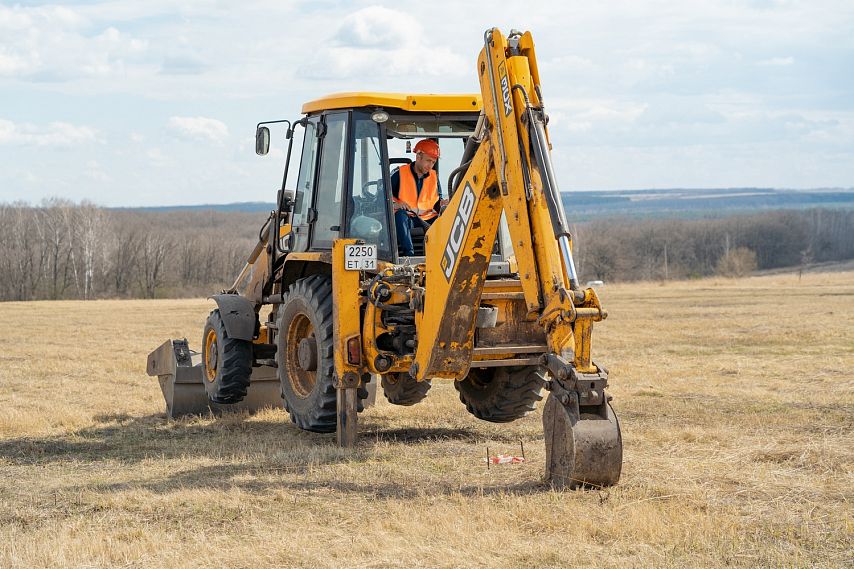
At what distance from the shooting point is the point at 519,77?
25.2ft

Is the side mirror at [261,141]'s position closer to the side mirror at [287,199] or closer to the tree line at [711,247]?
the side mirror at [287,199]

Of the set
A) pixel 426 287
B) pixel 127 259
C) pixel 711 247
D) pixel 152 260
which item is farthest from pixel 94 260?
pixel 426 287

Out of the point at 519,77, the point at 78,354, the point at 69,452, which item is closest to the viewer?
the point at 519,77

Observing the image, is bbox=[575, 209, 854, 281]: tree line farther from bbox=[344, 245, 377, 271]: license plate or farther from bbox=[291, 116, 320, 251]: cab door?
bbox=[344, 245, 377, 271]: license plate

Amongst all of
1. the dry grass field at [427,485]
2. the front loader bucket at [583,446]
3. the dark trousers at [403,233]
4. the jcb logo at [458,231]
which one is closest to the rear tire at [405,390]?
the dry grass field at [427,485]

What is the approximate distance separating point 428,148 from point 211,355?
3349 millimetres

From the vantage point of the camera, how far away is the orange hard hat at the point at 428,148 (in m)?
9.64

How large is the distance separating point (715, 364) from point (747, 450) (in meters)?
7.75

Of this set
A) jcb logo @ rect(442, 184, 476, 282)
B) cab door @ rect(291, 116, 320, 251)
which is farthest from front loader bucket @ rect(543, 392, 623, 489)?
cab door @ rect(291, 116, 320, 251)

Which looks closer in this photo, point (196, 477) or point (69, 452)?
point (196, 477)

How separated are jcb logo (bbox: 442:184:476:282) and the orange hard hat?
1574 mm

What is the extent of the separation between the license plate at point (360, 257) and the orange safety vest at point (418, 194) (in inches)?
28.2

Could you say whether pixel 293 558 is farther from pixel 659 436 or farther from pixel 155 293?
pixel 155 293

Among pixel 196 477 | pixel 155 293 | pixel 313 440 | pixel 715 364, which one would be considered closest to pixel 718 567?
pixel 196 477
